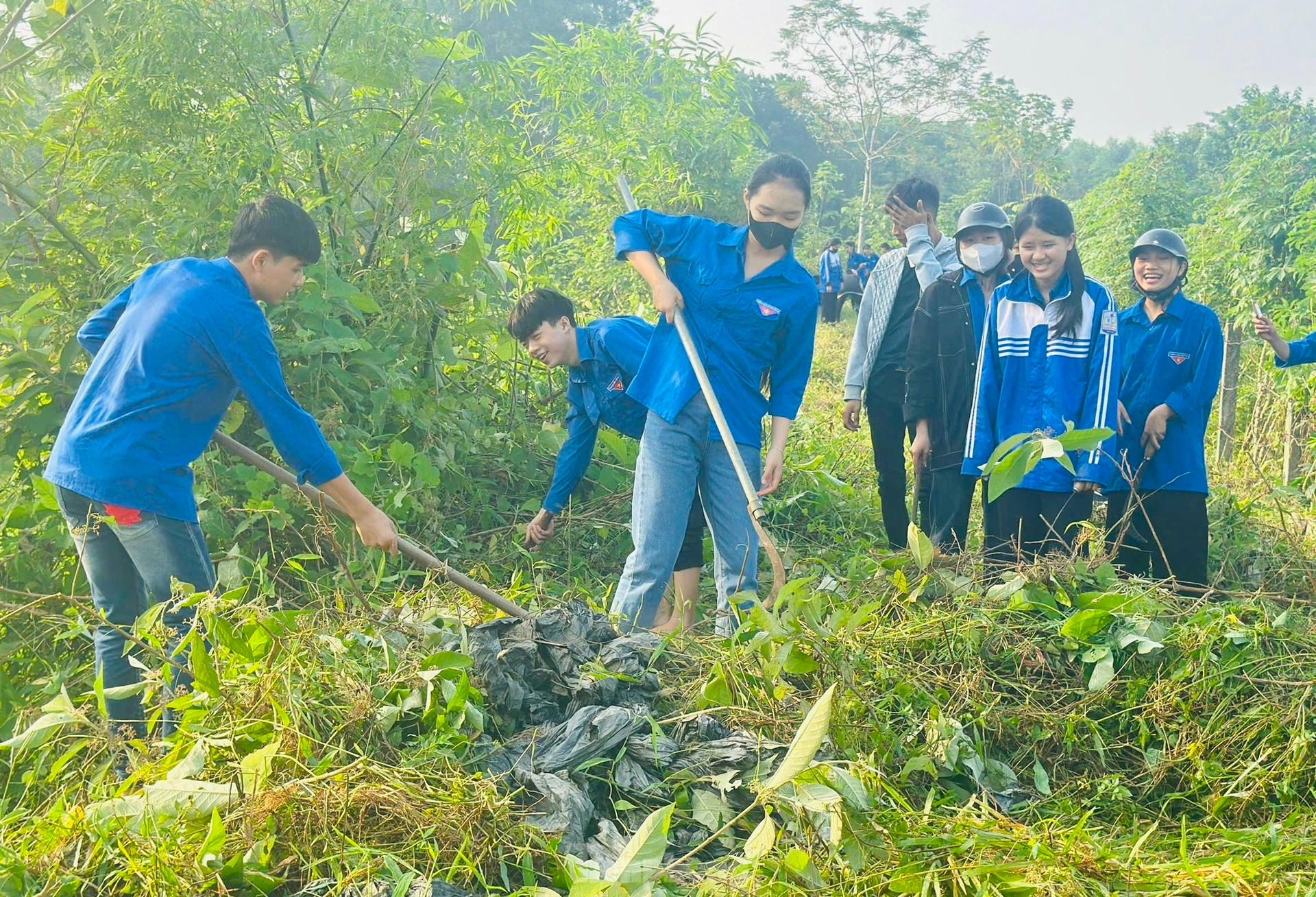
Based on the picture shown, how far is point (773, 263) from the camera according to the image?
126 inches

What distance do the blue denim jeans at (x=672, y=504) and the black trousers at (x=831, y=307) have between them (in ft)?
42.8

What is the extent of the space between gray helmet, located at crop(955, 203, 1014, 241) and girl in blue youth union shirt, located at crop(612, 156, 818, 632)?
886 millimetres

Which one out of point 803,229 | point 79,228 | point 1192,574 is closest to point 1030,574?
point 1192,574

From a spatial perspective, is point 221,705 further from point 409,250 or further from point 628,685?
point 409,250

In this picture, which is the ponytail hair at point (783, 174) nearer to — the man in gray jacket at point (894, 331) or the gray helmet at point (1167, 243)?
the man in gray jacket at point (894, 331)

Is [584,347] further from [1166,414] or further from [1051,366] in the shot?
[1166,414]

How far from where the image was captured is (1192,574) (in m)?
3.53

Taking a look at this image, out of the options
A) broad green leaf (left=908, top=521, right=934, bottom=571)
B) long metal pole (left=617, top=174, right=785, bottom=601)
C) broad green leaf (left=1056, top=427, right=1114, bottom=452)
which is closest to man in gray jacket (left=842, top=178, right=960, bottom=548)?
long metal pole (left=617, top=174, right=785, bottom=601)

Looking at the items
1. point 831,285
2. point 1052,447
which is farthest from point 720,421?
point 831,285

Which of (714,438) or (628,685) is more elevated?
(714,438)

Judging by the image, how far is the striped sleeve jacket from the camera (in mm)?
3170

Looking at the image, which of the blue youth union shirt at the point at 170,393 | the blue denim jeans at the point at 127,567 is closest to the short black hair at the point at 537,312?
the blue youth union shirt at the point at 170,393

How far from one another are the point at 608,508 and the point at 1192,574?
87.8 inches

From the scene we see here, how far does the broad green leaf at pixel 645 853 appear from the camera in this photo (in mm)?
1596
